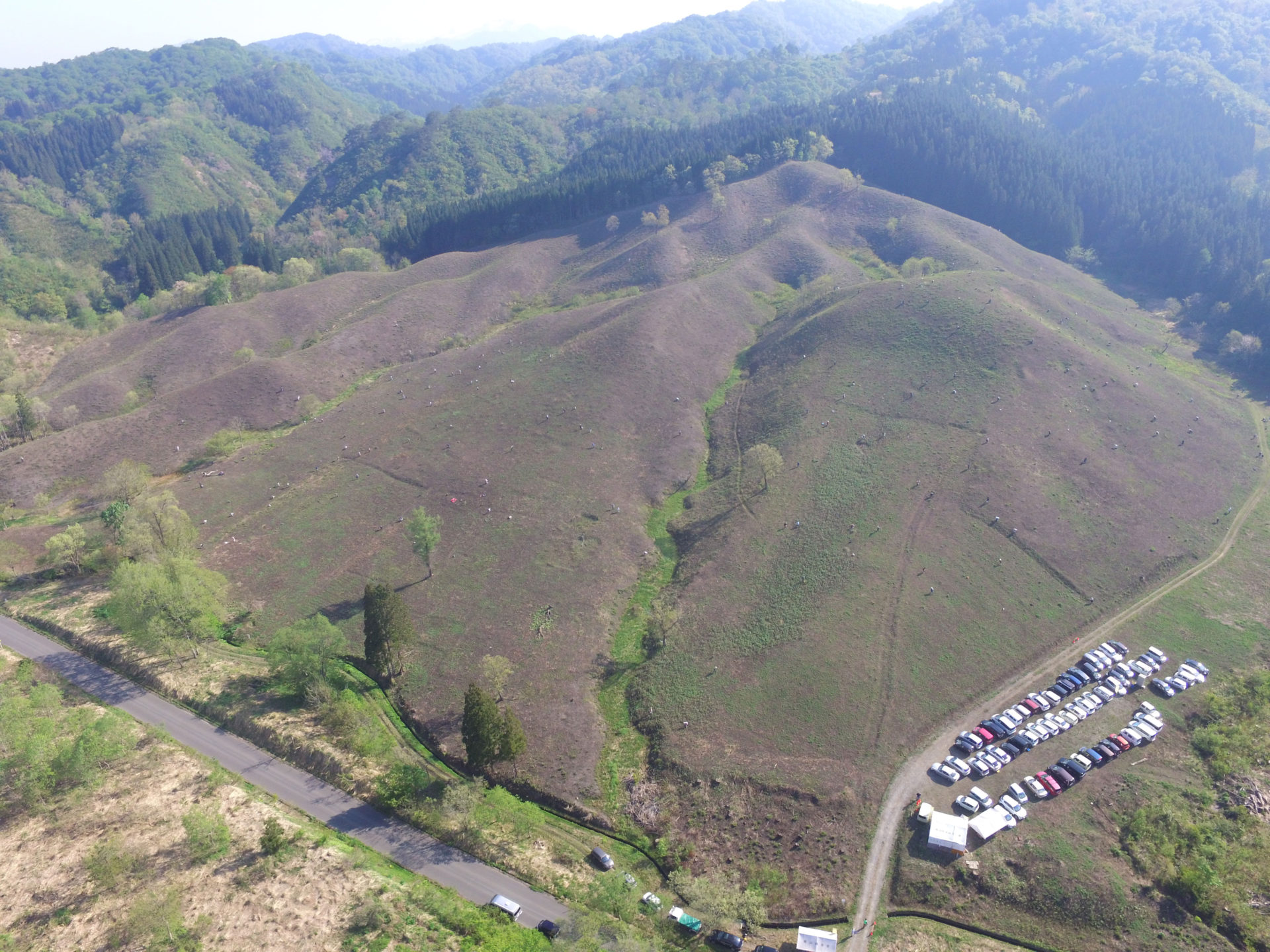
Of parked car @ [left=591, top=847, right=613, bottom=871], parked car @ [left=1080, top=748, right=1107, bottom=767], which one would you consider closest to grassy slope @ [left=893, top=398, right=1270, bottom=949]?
parked car @ [left=1080, top=748, right=1107, bottom=767]

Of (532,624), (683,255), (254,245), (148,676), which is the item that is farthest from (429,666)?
(254,245)

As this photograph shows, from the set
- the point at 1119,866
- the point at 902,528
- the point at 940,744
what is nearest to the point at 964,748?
the point at 940,744

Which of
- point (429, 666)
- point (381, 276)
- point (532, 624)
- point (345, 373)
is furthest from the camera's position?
point (381, 276)

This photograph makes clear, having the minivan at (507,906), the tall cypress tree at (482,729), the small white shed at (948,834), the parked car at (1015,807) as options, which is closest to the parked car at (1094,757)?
the parked car at (1015,807)

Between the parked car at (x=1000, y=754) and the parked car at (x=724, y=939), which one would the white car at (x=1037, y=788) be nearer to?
the parked car at (x=1000, y=754)

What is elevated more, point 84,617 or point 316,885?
point 84,617

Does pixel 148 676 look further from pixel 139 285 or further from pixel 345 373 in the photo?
pixel 139 285
